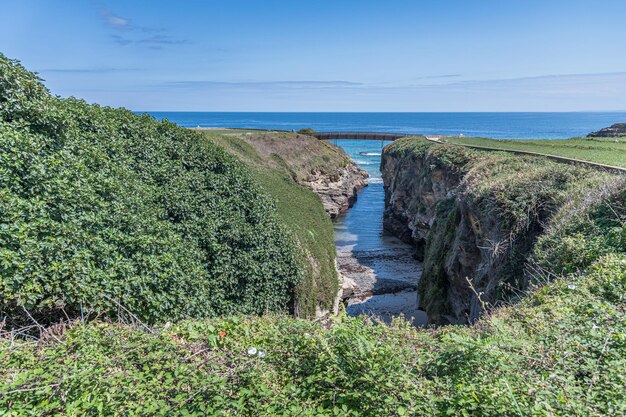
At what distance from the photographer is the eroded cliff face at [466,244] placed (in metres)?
11.8

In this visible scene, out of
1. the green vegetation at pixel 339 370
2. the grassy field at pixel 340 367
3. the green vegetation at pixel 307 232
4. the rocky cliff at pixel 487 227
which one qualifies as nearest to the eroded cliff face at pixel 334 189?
the green vegetation at pixel 307 232

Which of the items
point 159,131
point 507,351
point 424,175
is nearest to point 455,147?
point 424,175

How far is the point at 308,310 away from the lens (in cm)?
1434

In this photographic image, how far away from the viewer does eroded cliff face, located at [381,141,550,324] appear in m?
11.8

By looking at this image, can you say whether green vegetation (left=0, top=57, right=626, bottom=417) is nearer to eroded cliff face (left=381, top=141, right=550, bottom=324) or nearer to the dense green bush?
the dense green bush

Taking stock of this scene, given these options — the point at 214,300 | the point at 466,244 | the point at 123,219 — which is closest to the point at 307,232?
the point at 466,244

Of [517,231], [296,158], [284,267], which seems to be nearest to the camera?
[517,231]

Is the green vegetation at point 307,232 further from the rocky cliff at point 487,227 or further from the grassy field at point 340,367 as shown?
the grassy field at point 340,367

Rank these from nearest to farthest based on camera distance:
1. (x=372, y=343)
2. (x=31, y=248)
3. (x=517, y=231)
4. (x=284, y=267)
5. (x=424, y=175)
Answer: (x=372, y=343) → (x=31, y=248) → (x=517, y=231) → (x=284, y=267) → (x=424, y=175)

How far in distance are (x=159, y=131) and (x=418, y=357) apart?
11.0m

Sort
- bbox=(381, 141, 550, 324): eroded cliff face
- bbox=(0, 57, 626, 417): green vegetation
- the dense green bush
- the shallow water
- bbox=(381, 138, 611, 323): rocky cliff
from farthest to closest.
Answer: the shallow water
bbox=(381, 141, 550, 324): eroded cliff face
bbox=(381, 138, 611, 323): rocky cliff
the dense green bush
bbox=(0, 57, 626, 417): green vegetation

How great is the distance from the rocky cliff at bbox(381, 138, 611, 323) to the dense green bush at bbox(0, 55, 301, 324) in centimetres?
640

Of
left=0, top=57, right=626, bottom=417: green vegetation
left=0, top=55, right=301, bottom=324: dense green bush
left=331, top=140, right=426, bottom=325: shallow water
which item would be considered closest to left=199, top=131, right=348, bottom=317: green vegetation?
left=0, top=57, right=626, bottom=417: green vegetation

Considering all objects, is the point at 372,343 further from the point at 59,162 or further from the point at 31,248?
the point at 59,162
